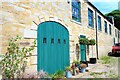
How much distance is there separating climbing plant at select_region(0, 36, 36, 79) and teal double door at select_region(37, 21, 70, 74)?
145cm

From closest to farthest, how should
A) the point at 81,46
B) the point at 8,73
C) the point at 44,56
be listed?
the point at 8,73 < the point at 44,56 < the point at 81,46

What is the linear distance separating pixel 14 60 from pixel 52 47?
10.3ft

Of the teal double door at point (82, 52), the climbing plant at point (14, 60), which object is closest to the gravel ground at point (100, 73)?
the teal double door at point (82, 52)

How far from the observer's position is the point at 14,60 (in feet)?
22.1

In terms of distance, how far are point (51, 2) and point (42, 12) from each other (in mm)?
1017

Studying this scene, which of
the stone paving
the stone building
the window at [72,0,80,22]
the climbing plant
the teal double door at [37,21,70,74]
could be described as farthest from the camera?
the window at [72,0,80,22]

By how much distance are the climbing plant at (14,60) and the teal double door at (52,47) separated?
4.75 feet

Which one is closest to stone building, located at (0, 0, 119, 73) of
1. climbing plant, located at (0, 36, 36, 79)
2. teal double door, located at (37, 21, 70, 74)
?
teal double door, located at (37, 21, 70, 74)

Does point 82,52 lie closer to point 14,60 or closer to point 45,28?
point 45,28

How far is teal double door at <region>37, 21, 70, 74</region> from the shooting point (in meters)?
8.77

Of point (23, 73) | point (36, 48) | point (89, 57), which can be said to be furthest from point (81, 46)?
point (23, 73)

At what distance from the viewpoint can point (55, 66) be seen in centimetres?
990

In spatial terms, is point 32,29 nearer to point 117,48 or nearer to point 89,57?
point 89,57

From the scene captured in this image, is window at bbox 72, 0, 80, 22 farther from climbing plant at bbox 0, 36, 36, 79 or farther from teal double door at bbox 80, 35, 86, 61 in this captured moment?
climbing plant at bbox 0, 36, 36, 79
